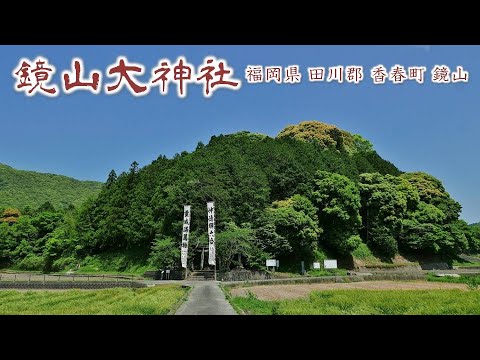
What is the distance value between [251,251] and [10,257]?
2421cm

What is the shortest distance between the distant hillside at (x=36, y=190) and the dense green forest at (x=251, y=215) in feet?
21.1

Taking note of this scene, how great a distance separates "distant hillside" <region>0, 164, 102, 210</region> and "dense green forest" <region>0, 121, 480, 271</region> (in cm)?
642

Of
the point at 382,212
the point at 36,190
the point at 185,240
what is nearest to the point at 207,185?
the point at 185,240

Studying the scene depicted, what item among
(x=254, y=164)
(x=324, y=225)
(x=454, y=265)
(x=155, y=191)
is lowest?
(x=454, y=265)

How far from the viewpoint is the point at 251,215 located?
28.8m

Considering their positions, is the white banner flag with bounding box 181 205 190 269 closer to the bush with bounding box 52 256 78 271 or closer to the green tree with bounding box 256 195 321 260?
the green tree with bounding box 256 195 321 260

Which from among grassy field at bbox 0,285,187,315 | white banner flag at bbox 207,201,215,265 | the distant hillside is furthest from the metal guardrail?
the distant hillside

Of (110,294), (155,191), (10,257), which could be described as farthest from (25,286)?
(10,257)

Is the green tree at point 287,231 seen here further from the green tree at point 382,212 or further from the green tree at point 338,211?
the green tree at point 382,212

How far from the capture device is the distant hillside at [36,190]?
47906 millimetres

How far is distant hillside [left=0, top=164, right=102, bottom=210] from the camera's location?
47.9m

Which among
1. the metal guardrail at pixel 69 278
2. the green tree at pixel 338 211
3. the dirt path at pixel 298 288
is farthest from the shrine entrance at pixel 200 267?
the green tree at pixel 338 211

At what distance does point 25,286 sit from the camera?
2047 centimetres
